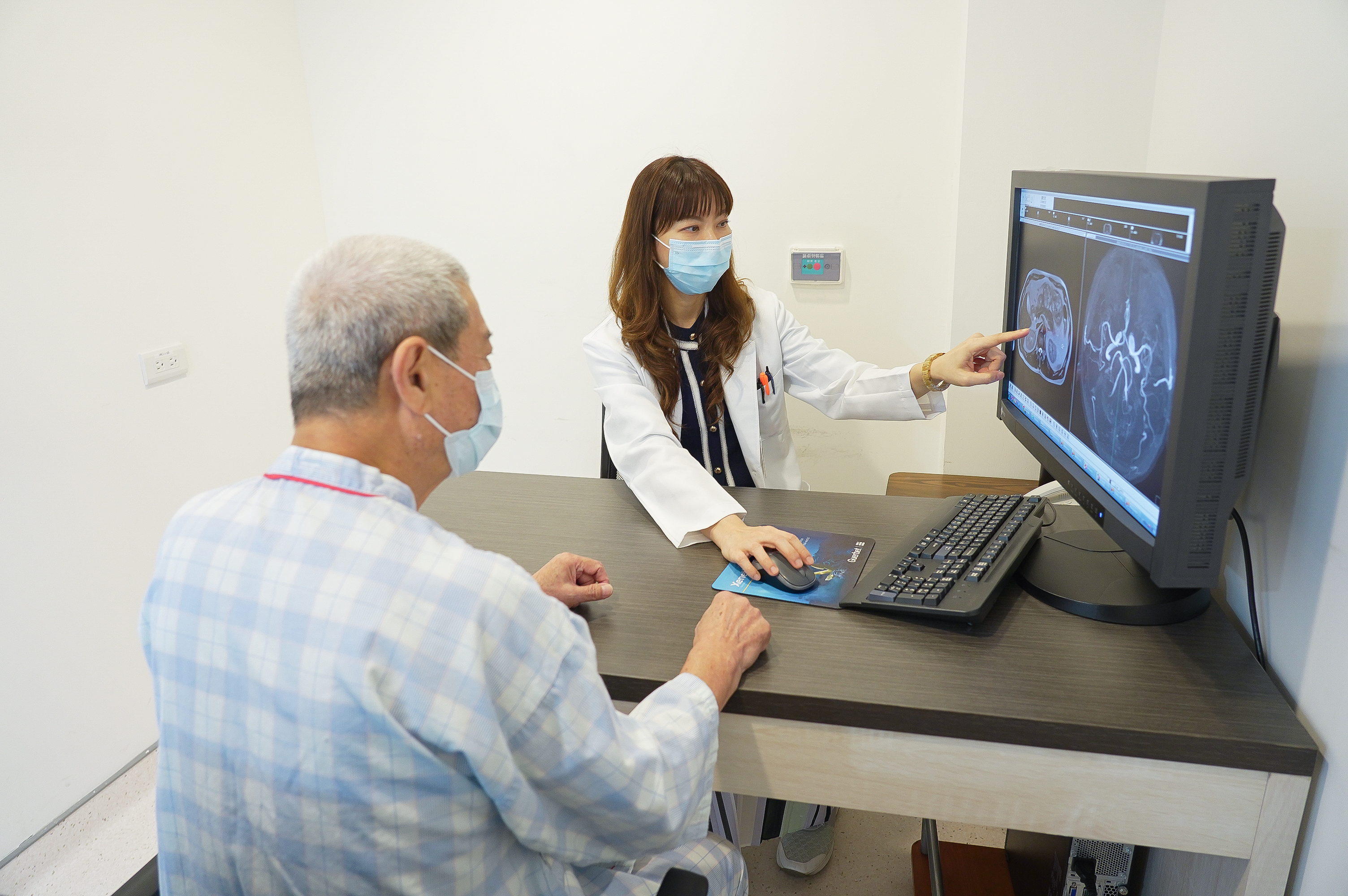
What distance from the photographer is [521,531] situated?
1454mm

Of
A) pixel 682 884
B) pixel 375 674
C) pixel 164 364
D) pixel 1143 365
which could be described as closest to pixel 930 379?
pixel 1143 365

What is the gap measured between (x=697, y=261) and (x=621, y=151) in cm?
96

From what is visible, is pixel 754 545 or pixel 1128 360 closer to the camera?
pixel 1128 360

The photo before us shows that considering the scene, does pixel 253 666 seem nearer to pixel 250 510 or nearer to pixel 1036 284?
pixel 250 510

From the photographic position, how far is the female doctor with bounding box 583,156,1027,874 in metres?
1.65

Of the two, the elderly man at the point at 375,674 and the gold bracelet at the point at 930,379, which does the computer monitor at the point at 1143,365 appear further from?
the elderly man at the point at 375,674

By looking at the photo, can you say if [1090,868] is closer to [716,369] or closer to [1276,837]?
[1276,837]

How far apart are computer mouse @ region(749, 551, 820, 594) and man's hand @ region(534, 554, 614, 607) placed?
0.75ft

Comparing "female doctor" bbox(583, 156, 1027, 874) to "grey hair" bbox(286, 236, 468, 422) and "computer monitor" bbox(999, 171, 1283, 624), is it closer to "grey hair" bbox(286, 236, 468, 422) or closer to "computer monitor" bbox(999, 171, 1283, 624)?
"computer monitor" bbox(999, 171, 1283, 624)

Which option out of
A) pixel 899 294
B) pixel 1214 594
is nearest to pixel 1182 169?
pixel 1214 594

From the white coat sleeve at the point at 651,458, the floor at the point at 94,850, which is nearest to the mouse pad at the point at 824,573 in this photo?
the white coat sleeve at the point at 651,458

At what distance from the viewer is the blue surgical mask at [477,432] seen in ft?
3.05

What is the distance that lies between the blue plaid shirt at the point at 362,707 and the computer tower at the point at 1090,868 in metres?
0.79

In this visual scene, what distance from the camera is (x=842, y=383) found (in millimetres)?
1945
